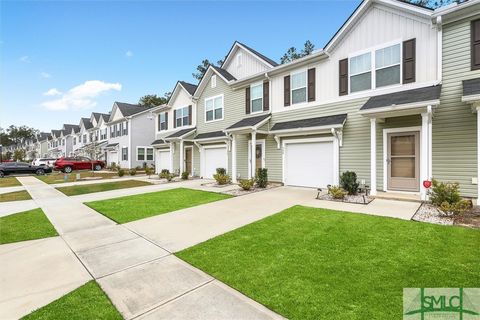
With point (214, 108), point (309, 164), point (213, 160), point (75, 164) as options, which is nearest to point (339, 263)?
point (309, 164)

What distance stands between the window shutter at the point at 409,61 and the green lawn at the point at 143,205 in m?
8.10

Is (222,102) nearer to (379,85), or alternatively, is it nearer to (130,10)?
(130,10)

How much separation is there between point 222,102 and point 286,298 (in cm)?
1436

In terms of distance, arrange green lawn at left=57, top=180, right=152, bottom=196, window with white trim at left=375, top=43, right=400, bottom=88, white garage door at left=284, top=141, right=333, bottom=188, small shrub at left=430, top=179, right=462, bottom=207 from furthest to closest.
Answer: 1. green lawn at left=57, top=180, right=152, bottom=196
2. white garage door at left=284, top=141, right=333, bottom=188
3. window with white trim at left=375, top=43, right=400, bottom=88
4. small shrub at left=430, top=179, right=462, bottom=207

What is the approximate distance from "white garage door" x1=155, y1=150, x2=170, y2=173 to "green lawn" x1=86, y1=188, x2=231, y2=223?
1155cm

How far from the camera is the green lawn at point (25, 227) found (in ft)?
17.7

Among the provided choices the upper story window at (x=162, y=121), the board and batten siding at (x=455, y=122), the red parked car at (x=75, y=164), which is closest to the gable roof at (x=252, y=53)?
the board and batten siding at (x=455, y=122)

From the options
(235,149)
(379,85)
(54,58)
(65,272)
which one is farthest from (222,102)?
(65,272)

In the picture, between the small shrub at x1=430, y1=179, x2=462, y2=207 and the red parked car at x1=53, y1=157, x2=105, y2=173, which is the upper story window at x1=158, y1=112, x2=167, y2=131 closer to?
the red parked car at x1=53, y1=157, x2=105, y2=173

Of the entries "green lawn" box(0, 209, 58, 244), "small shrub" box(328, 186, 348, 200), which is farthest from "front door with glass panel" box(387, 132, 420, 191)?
"green lawn" box(0, 209, 58, 244)

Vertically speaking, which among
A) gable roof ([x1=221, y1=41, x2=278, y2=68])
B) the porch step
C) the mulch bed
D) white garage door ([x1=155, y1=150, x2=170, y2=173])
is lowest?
the mulch bed

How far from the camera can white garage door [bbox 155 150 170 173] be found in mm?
21422

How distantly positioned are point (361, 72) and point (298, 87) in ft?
9.72

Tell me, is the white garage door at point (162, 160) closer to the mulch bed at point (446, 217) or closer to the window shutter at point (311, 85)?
the window shutter at point (311, 85)
